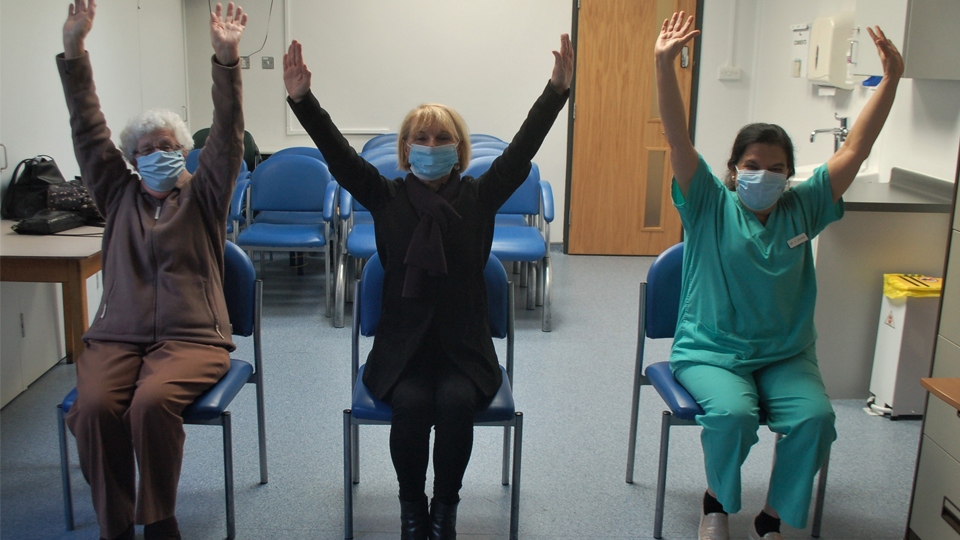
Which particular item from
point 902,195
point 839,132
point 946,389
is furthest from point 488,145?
point 946,389

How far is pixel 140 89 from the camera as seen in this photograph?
505cm

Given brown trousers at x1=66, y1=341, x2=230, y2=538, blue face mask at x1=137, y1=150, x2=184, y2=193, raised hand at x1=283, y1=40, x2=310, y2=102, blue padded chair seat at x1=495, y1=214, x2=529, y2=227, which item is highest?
raised hand at x1=283, y1=40, x2=310, y2=102

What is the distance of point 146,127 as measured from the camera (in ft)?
7.68

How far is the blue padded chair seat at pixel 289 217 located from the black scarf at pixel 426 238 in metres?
2.91

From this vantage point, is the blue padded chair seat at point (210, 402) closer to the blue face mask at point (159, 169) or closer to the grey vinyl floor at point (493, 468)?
the grey vinyl floor at point (493, 468)

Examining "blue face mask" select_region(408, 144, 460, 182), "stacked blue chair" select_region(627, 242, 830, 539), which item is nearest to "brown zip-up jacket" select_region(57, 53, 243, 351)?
"blue face mask" select_region(408, 144, 460, 182)

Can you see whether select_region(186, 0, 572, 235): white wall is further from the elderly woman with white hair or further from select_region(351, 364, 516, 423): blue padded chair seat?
select_region(351, 364, 516, 423): blue padded chair seat

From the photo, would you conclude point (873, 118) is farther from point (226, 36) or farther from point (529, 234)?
point (529, 234)

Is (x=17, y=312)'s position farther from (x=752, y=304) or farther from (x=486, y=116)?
(x=486, y=116)

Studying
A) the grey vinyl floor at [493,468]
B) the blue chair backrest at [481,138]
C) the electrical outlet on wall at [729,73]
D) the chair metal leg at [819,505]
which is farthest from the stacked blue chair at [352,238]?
the electrical outlet on wall at [729,73]

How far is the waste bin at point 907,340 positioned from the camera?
10.4ft

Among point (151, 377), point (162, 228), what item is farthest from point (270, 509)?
point (162, 228)

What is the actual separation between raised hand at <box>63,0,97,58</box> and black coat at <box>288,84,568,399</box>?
79 centimetres

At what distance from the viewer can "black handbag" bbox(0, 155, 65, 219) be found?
10.6 ft
